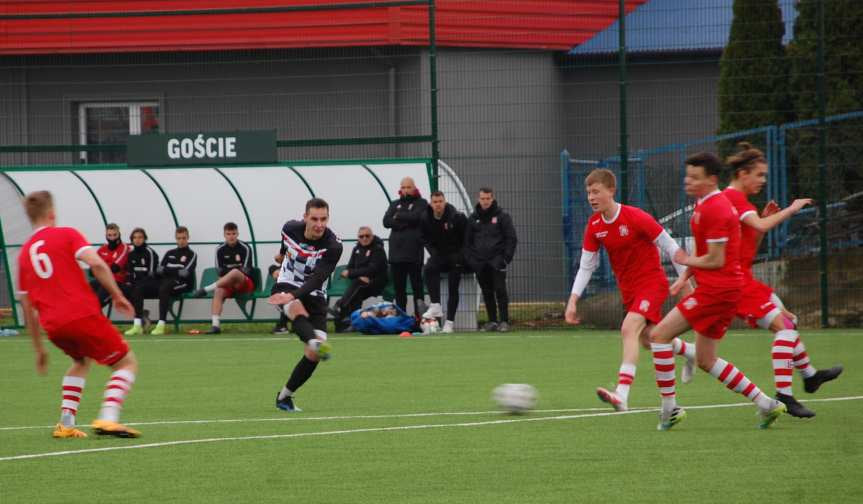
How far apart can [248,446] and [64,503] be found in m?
1.93

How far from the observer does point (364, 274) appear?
62.7 feet

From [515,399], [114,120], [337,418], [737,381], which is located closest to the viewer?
[737,381]

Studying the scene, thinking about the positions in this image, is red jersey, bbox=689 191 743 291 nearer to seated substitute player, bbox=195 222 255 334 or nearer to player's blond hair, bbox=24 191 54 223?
player's blond hair, bbox=24 191 54 223

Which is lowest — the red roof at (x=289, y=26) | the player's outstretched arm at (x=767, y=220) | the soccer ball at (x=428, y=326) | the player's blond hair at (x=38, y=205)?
the soccer ball at (x=428, y=326)

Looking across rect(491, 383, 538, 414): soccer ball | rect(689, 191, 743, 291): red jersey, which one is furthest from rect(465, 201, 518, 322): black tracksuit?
rect(689, 191, 743, 291): red jersey

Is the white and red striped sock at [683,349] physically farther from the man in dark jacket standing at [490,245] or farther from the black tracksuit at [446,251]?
the black tracksuit at [446,251]

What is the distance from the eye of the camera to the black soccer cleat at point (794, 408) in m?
8.99

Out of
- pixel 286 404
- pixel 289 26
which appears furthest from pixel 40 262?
pixel 289 26

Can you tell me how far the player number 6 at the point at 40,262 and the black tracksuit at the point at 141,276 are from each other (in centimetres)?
1140

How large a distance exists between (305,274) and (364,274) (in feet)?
28.1

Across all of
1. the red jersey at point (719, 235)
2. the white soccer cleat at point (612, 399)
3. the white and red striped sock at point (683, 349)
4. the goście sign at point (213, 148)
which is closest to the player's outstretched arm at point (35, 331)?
the white soccer cleat at point (612, 399)

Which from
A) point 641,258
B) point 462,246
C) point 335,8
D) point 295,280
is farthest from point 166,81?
point 641,258

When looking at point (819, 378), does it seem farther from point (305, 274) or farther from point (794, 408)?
point (305, 274)

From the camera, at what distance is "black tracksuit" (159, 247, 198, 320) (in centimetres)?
1995
